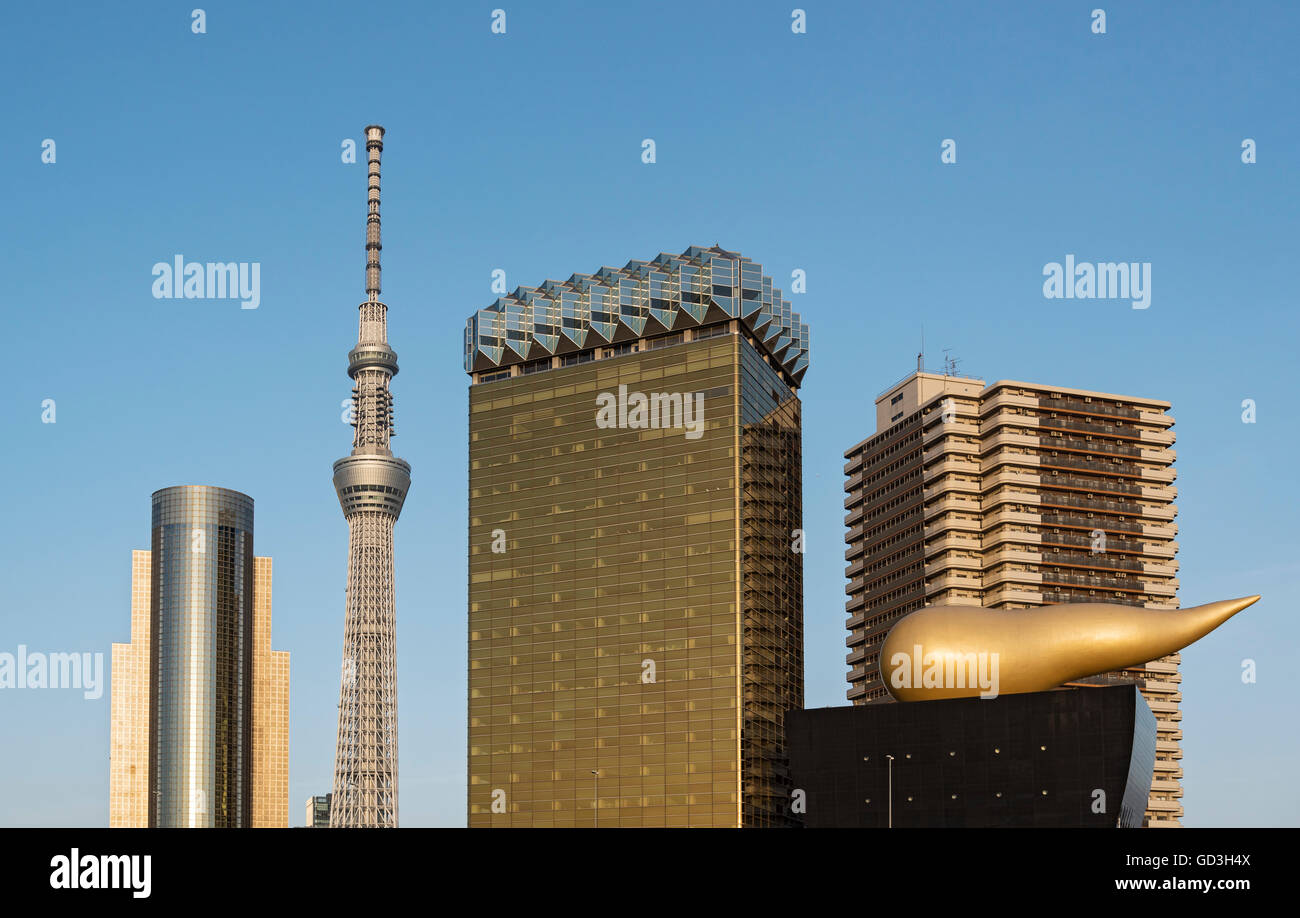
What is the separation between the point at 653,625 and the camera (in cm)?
18738

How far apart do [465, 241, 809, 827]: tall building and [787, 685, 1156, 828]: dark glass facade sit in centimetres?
7277

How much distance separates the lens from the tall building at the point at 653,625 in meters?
182

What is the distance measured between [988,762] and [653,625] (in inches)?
3541

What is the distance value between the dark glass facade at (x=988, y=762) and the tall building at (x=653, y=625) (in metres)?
72.8

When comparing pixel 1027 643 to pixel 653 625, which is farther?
pixel 653 625

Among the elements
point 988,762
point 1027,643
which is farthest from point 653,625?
point 1027,643

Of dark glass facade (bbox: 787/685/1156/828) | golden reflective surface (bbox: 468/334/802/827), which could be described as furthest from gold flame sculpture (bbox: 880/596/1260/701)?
golden reflective surface (bbox: 468/334/802/827)

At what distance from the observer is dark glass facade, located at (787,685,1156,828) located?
98000 millimetres

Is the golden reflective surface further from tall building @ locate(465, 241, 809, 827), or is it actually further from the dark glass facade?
the dark glass facade

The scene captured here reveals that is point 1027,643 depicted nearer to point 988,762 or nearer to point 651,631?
point 988,762

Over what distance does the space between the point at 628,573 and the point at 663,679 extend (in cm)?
1400

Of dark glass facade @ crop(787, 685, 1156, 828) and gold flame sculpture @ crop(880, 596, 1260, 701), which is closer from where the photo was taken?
gold flame sculpture @ crop(880, 596, 1260, 701)

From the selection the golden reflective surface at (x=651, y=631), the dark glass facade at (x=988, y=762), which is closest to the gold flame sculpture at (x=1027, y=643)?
the dark glass facade at (x=988, y=762)

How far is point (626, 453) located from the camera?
195000 mm
